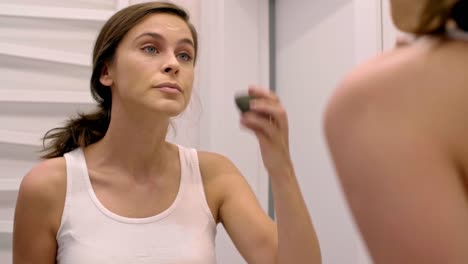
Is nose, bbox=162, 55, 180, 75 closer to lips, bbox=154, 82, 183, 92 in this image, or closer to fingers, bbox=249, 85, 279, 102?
lips, bbox=154, 82, 183, 92

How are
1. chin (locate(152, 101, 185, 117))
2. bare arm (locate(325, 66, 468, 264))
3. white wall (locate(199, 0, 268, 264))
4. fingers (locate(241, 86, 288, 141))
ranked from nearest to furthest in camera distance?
bare arm (locate(325, 66, 468, 264))
fingers (locate(241, 86, 288, 141))
chin (locate(152, 101, 185, 117))
white wall (locate(199, 0, 268, 264))

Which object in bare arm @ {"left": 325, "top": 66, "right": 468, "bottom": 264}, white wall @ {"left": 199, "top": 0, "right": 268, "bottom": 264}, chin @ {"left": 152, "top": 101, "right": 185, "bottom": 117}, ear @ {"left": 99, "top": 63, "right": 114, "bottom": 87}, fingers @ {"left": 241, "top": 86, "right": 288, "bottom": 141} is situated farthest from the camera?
white wall @ {"left": 199, "top": 0, "right": 268, "bottom": 264}

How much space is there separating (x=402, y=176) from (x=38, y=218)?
32.9 inches

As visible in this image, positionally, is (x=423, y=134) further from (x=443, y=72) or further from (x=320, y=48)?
(x=320, y=48)

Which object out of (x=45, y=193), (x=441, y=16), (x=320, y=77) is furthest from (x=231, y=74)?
(x=441, y=16)

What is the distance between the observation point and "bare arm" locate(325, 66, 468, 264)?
0.84 feet

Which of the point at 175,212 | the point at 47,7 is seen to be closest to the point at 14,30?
the point at 47,7

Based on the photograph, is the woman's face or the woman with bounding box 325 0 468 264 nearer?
the woman with bounding box 325 0 468 264

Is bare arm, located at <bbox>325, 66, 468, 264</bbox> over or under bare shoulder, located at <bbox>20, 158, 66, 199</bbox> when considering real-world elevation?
over

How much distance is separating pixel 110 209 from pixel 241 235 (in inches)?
9.5

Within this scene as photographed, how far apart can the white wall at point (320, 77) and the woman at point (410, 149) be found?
A: 2.64 ft

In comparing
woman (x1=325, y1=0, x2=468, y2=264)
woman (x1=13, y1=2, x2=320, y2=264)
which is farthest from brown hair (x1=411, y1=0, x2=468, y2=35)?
woman (x1=13, y1=2, x2=320, y2=264)

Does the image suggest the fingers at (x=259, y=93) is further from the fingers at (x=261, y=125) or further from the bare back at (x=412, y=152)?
the bare back at (x=412, y=152)

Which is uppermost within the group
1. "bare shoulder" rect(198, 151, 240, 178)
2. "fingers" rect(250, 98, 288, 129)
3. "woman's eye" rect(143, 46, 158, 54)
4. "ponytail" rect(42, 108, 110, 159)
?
"fingers" rect(250, 98, 288, 129)
